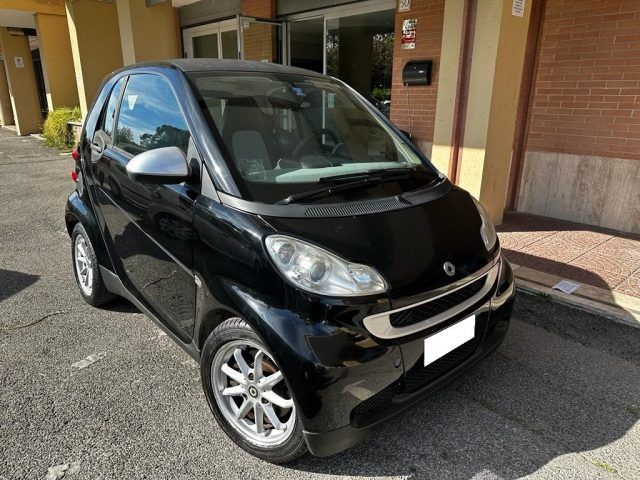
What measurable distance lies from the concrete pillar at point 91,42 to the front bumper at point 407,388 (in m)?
11.5

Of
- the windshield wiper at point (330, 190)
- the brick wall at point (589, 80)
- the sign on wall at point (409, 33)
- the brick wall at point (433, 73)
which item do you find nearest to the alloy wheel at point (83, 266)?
the windshield wiper at point (330, 190)

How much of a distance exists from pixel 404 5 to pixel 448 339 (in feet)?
17.5

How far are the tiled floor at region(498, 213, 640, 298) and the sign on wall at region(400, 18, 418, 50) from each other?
2.54 metres

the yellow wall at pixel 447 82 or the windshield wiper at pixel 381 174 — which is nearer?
the windshield wiper at pixel 381 174

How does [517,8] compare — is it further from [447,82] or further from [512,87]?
[447,82]

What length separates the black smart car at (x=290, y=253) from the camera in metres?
1.85

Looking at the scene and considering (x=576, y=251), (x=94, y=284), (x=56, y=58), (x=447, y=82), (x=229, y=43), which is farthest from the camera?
(x=56, y=58)

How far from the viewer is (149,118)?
107 inches

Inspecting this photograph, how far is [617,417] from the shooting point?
2463mm

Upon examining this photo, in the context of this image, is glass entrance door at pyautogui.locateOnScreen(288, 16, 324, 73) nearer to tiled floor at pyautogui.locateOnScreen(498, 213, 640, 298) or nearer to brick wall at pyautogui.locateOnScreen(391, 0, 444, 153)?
brick wall at pyautogui.locateOnScreen(391, 0, 444, 153)

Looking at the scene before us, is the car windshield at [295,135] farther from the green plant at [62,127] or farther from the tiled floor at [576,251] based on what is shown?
the green plant at [62,127]

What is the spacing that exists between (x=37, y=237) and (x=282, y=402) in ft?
15.1

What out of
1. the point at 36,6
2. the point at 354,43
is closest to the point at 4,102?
the point at 36,6

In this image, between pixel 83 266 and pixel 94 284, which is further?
pixel 83 266
